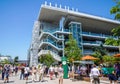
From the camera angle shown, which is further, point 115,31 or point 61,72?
point 61,72

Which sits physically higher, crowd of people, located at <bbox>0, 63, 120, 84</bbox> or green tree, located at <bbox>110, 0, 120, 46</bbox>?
green tree, located at <bbox>110, 0, 120, 46</bbox>

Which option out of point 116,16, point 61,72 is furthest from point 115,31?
point 61,72

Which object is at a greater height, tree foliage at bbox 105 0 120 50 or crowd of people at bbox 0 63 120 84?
tree foliage at bbox 105 0 120 50

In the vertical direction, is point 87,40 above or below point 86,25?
below

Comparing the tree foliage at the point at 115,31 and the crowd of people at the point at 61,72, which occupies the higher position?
the tree foliage at the point at 115,31

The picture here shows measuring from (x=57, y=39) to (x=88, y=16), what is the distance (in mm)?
9768

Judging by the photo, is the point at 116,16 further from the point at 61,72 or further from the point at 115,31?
the point at 61,72

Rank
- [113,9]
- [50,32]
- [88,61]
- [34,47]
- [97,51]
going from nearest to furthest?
[113,9] < [88,61] < [97,51] < [50,32] < [34,47]

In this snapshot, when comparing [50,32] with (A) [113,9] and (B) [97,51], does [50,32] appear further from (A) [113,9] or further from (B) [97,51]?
(A) [113,9]

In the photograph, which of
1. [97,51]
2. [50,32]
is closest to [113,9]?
[97,51]

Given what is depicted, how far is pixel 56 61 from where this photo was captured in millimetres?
51250

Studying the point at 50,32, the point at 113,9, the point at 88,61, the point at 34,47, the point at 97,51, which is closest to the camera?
the point at 113,9

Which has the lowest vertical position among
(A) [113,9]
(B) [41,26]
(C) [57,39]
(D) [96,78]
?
(D) [96,78]

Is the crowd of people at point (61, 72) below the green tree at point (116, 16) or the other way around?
below
